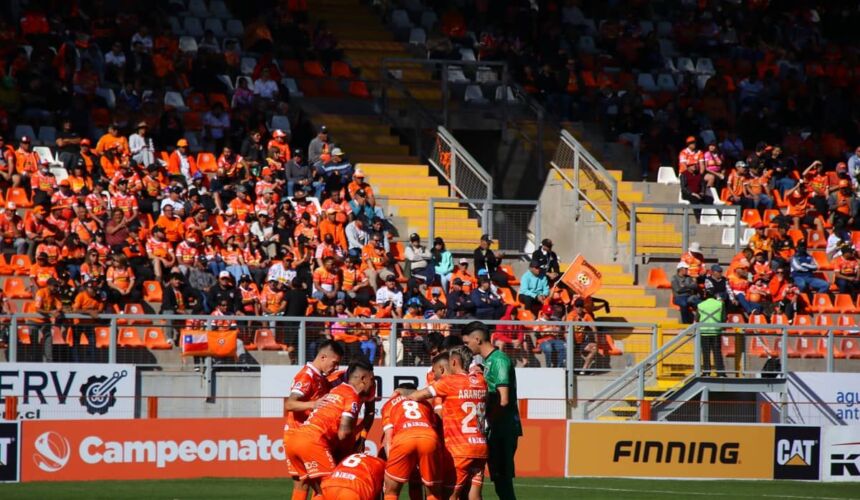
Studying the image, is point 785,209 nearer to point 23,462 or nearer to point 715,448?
point 715,448

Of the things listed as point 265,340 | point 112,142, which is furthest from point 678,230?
point 112,142

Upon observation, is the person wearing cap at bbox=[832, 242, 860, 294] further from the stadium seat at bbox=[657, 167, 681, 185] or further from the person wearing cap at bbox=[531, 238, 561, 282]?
the person wearing cap at bbox=[531, 238, 561, 282]

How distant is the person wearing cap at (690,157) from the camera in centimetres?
3072

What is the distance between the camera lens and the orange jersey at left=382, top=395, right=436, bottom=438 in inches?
532

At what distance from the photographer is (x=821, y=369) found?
976 inches

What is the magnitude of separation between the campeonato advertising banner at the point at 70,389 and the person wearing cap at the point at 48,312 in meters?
0.29

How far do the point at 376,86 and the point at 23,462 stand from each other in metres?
14.9

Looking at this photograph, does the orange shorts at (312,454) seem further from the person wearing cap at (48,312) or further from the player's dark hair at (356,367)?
the person wearing cap at (48,312)

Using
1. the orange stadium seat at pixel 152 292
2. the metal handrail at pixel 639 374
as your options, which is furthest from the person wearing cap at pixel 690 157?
the orange stadium seat at pixel 152 292

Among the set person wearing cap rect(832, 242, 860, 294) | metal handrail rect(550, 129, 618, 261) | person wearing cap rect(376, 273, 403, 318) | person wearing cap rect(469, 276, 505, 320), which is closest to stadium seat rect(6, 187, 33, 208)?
person wearing cap rect(376, 273, 403, 318)

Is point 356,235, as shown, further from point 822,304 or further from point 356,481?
point 356,481

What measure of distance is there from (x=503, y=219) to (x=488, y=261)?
1956mm

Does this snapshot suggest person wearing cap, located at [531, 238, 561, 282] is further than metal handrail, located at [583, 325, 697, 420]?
Yes

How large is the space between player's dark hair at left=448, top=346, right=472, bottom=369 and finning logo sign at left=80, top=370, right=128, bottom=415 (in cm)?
869
